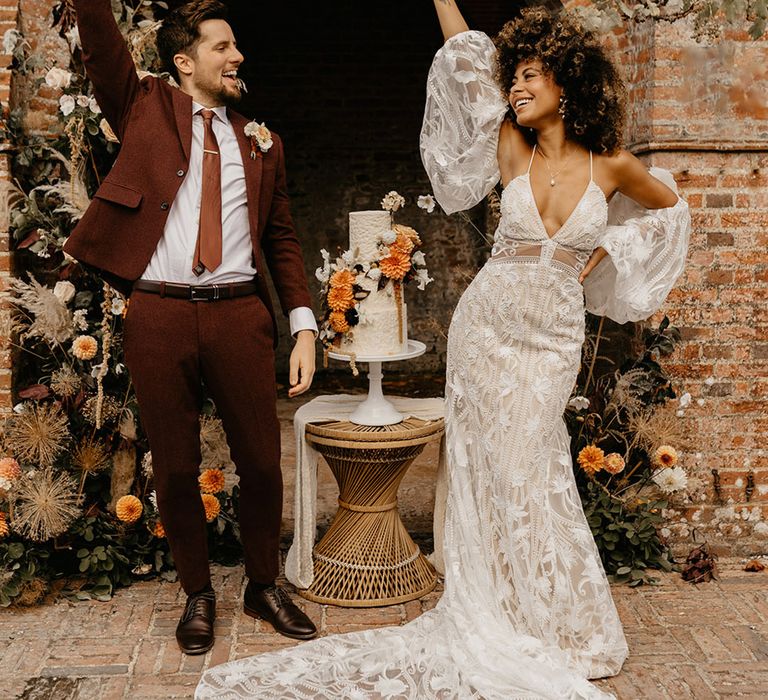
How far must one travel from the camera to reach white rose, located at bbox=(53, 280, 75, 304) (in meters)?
4.15

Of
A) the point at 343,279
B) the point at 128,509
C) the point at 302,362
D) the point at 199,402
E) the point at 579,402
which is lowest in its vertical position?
the point at 128,509

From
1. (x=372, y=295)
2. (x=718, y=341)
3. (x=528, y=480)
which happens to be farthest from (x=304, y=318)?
(x=718, y=341)

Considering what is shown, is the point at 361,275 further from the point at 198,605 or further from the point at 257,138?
the point at 198,605

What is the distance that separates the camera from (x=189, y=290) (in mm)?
3465

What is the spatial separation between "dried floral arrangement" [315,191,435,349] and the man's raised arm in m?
1.10

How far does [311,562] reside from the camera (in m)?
4.20

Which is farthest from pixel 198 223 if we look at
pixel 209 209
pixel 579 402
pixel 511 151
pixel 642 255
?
pixel 579 402

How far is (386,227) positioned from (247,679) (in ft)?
6.78

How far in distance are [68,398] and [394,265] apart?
1617 mm

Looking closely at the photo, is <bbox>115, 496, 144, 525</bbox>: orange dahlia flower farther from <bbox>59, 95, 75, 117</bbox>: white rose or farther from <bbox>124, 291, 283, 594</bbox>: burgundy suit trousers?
<bbox>59, 95, 75, 117</bbox>: white rose

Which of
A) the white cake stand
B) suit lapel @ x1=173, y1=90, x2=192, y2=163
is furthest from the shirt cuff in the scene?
suit lapel @ x1=173, y1=90, x2=192, y2=163

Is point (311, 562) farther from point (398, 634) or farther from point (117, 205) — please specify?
point (117, 205)

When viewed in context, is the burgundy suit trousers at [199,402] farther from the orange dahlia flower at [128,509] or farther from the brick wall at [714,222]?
the brick wall at [714,222]

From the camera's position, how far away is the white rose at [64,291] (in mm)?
4148
